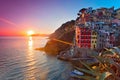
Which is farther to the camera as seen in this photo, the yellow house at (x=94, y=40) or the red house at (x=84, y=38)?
the yellow house at (x=94, y=40)

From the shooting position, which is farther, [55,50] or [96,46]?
[55,50]

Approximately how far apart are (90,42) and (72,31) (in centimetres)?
3487

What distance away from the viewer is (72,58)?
71.5 metres

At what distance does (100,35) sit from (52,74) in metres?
33.8

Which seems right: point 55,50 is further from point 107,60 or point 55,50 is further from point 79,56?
point 107,60

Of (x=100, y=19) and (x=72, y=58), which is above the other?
(x=100, y=19)

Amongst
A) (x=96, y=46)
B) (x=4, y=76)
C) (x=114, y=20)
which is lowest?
(x=4, y=76)

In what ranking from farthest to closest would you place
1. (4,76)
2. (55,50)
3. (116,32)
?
(55,50), (116,32), (4,76)

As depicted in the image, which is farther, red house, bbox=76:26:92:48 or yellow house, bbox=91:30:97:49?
yellow house, bbox=91:30:97:49

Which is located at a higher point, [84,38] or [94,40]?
[84,38]

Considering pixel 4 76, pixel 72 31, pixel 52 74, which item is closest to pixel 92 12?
pixel 72 31

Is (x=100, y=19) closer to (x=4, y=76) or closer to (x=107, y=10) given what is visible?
(x=107, y=10)

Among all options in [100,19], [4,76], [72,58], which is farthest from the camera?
[100,19]

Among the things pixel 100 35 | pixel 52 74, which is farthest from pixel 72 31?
pixel 52 74
